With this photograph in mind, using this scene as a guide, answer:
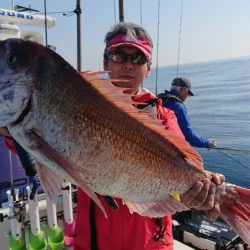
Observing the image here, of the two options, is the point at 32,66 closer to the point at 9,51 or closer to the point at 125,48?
the point at 9,51

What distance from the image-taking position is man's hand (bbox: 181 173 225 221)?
197cm

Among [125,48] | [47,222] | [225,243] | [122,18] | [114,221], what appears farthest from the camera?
[122,18]

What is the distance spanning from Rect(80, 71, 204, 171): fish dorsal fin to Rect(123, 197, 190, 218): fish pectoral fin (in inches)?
9.2

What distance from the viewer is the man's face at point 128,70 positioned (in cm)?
242

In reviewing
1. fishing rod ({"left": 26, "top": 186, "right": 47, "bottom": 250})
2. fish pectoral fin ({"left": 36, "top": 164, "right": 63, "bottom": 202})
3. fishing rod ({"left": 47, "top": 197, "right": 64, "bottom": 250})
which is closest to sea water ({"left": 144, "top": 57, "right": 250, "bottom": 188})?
fishing rod ({"left": 47, "top": 197, "right": 64, "bottom": 250})

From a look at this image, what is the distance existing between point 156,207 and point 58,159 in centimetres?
67

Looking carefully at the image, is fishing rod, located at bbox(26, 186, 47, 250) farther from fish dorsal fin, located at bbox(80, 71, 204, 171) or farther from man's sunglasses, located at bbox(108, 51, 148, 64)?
fish dorsal fin, located at bbox(80, 71, 204, 171)

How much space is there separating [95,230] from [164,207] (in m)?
0.61

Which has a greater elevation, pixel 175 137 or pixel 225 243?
pixel 175 137

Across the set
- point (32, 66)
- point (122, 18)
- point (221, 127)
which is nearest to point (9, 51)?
point (32, 66)

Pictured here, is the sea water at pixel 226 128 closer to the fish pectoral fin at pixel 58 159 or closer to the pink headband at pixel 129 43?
the pink headband at pixel 129 43

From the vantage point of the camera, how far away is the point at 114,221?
2.26 metres

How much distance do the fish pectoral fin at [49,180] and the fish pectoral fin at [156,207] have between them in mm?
402

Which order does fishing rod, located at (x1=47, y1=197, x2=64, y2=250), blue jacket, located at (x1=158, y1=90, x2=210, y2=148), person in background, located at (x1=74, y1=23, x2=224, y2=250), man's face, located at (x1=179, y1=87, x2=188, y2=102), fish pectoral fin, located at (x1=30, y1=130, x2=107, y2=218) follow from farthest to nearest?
1. man's face, located at (x1=179, y1=87, x2=188, y2=102)
2. blue jacket, located at (x1=158, y1=90, x2=210, y2=148)
3. fishing rod, located at (x1=47, y1=197, x2=64, y2=250)
4. person in background, located at (x1=74, y1=23, x2=224, y2=250)
5. fish pectoral fin, located at (x1=30, y1=130, x2=107, y2=218)
